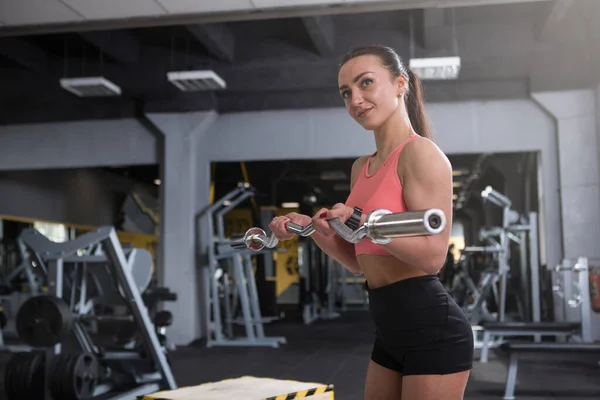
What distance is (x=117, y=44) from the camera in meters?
6.42

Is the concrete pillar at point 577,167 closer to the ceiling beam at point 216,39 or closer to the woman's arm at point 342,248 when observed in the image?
the ceiling beam at point 216,39

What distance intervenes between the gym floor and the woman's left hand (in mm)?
3424

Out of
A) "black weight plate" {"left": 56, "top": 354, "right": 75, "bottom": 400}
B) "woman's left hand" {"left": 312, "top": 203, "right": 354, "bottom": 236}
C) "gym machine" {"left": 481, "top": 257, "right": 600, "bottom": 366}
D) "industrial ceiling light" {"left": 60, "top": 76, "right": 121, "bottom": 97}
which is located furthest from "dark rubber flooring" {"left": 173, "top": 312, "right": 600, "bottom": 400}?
"woman's left hand" {"left": 312, "top": 203, "right": 354, "bottom": 236}

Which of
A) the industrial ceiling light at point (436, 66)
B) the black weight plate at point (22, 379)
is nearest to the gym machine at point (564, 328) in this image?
the industrial ceiling light at point (436, 66)

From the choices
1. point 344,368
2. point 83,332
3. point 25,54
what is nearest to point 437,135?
point 344,368

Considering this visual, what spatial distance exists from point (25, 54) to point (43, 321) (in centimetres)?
390

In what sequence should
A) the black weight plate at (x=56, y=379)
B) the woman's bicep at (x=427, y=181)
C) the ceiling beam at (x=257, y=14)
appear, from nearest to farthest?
the woman's bicep at (x=427, y=181)
the black weight plate at (x=56, y=379)
the ceiling beam at (x=257, y=14)

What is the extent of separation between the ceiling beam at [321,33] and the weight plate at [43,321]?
3251 mm

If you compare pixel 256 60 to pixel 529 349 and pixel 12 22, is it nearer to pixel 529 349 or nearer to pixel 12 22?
pixel 12 22

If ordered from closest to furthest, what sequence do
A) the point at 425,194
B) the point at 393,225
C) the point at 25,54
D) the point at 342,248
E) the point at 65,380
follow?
the point at 393,225, the point at 425,194, the point at 342,248, the point at 65,380, the point at 25,54

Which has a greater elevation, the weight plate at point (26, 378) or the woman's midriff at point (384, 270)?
the woman's midriff at point (384, 270)

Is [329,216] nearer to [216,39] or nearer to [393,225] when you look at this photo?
[393,225]

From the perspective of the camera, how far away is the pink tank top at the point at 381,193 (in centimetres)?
104

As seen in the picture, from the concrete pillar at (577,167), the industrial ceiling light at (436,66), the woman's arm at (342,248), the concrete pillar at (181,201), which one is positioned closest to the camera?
the woman's arm at (342,248)
